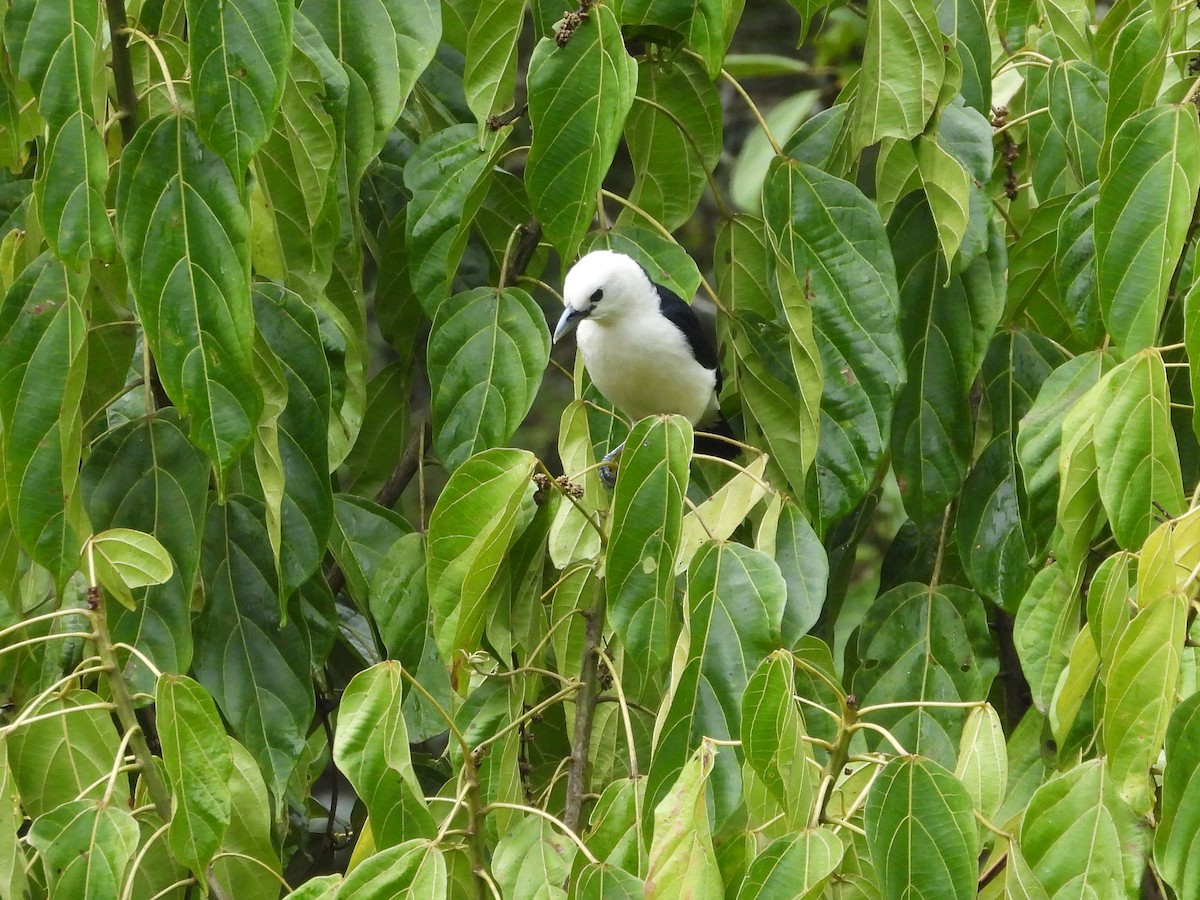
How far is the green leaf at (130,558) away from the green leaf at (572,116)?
70cm

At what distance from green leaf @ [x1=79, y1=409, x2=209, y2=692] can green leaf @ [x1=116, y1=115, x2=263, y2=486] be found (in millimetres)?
362

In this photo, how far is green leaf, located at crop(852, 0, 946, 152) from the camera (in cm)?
229

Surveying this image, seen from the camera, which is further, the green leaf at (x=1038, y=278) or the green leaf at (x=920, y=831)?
the green leaf at (x=1038, y=278)

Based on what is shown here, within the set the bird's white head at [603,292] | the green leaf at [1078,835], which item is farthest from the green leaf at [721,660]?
the bird's white head at [603,292]

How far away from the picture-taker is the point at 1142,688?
1.61 meters

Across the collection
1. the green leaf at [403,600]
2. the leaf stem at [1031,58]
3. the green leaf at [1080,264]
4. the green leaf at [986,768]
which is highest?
the leaf stem at [1031,58]

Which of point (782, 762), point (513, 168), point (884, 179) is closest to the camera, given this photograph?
point (782, 762)

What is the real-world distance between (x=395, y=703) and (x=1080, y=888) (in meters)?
0.81

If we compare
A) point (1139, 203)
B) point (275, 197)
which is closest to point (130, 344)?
point (275, 197)

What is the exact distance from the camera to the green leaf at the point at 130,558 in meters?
1.86

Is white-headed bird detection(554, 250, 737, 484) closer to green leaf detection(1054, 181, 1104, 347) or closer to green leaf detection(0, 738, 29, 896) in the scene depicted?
green leaf detection(1054, 181, 1104, 347)

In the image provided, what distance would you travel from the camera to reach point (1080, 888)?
1.68 meters

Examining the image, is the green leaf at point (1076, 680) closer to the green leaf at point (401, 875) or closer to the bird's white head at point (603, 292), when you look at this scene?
the green leaf at point (401, 875)

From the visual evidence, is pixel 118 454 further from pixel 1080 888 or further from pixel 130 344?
pixel 1080 888
